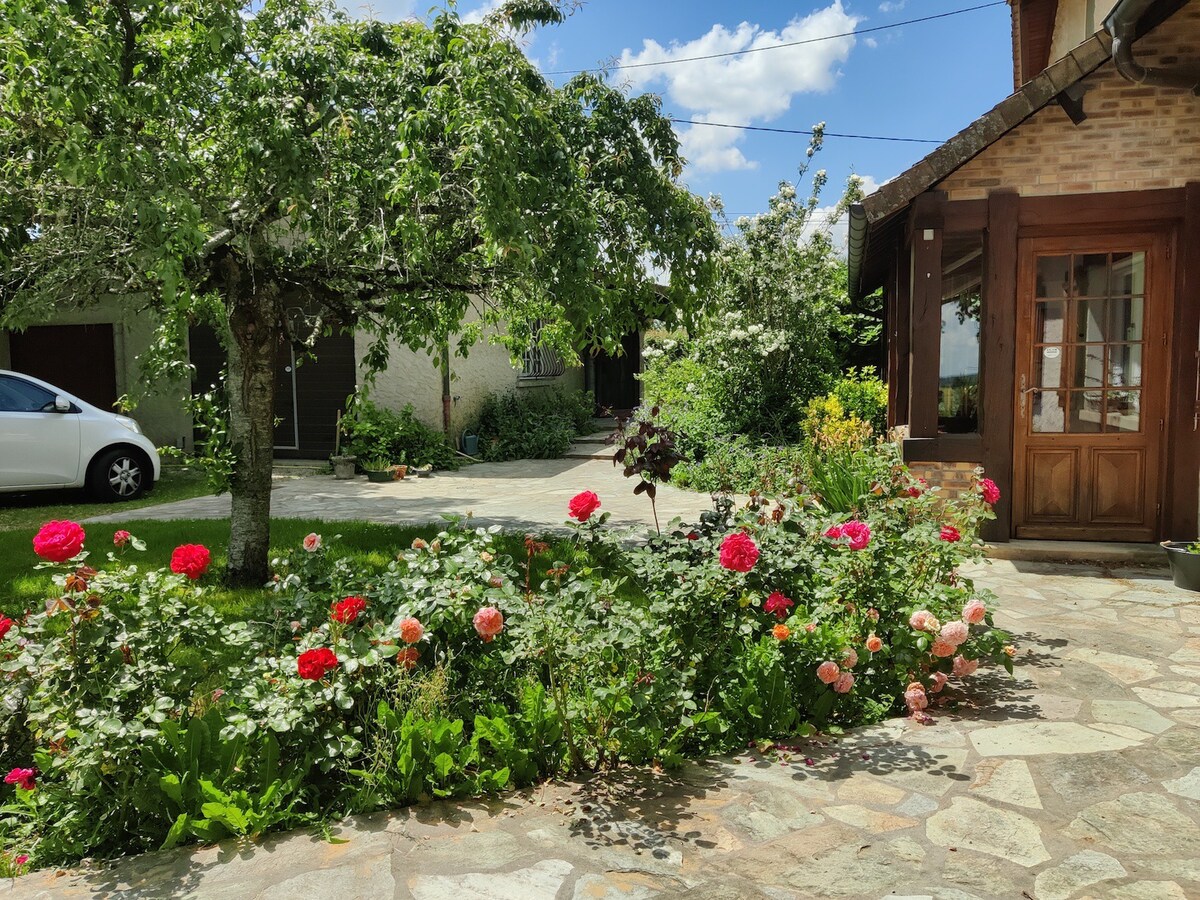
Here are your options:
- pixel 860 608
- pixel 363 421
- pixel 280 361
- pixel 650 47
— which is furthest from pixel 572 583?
pixel 650 47

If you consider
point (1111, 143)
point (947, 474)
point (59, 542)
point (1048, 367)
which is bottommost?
point (947, 474)

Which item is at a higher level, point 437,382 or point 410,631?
point 437,382

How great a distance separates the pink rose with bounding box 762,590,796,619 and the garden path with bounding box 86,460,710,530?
4.54 meters

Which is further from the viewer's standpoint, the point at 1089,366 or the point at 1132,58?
the point at 1089,366

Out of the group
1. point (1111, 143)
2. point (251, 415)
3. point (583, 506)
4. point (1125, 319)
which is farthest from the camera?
point (1125, 319)

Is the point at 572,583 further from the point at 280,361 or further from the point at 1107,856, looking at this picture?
the point at 280,361

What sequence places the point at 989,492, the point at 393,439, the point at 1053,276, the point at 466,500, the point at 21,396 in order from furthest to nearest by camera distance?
the point at 393,439, the point at 466,500, the point at 21,396, the point at 1053,276, the point at 989,492

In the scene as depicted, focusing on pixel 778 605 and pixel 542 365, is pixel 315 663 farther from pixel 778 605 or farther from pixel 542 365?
pixel 542 365

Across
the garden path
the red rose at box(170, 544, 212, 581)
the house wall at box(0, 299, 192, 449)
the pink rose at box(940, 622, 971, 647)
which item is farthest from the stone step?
the red rose at box(170, 544, 212, 581)

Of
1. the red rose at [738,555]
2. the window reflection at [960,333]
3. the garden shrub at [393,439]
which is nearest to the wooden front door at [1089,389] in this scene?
the window reflection at [960,333]

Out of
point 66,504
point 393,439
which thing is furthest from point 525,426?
point 66,504

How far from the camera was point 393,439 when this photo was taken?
41.9 feet

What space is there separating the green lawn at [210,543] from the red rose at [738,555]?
2148 millimetres

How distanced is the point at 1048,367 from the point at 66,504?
1007cm
